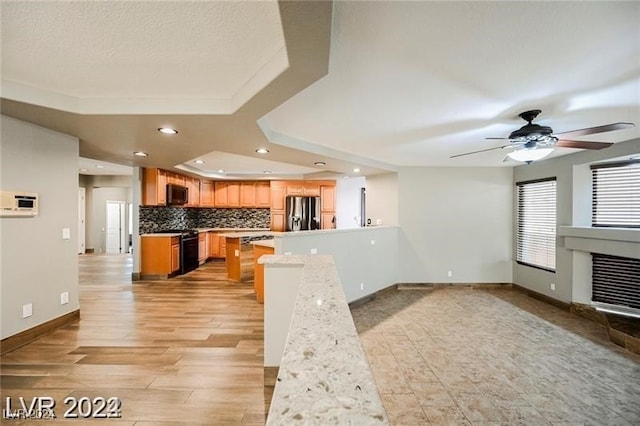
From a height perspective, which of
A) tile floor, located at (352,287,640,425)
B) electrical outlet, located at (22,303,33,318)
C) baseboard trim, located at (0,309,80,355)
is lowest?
tile floor, located at (352,287,640,425)

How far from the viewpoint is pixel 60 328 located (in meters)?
3.31

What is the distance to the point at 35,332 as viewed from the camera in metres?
3.03

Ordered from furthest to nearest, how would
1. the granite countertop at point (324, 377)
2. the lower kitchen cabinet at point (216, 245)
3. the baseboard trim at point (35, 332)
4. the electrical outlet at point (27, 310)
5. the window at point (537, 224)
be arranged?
the lower kitchen cabinet at point (216, 245)
the window at point (537, 224)
the electrical outlet at point (27, 310)
the baseboard trim at point (35, 332)
the granite countertop at point (324, 377)

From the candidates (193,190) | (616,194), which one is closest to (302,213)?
(193,190)

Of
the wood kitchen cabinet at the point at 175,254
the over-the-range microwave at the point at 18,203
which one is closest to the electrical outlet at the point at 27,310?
the over-the-range microwave at the point at 18,203

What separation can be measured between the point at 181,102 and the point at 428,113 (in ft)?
7.58

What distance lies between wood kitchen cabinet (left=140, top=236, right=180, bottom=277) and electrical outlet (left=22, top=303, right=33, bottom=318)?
279 cm

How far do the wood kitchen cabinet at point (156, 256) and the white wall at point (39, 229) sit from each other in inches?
86.0

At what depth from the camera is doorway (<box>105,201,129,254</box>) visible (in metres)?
9.21

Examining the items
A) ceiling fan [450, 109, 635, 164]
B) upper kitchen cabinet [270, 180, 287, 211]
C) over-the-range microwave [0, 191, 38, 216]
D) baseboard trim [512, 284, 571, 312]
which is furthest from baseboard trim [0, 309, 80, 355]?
baseboard trim [512, 284, 571, 312]

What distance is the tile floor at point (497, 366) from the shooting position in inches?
84.2

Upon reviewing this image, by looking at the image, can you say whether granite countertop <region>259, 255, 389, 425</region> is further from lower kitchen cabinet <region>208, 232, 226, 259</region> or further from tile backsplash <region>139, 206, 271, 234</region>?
tile backsplash <region>139, 206, 271, 234</region>

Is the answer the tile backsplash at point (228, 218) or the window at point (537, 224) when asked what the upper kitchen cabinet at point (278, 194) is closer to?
the tile backsplash at point (228, 218)

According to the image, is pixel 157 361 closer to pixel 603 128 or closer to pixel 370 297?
pixel 370 297
